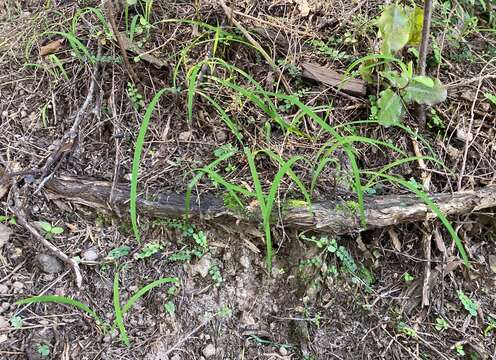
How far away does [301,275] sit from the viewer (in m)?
1.67

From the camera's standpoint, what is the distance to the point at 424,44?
71.7 inches

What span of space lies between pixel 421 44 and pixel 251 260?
115 cm

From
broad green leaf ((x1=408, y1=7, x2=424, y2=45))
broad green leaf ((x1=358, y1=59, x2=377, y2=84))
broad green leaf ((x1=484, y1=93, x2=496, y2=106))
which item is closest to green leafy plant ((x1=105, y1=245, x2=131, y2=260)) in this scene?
broad green leaf ((x1=358, y1=59, x2=377, y2=84))

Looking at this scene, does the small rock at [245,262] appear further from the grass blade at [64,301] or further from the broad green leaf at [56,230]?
the broad green leaf at [56,230]

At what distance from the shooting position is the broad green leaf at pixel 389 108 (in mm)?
1800

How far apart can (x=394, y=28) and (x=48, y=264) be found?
167cm

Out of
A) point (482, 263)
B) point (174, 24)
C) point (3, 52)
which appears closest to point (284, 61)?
point (174, 24)

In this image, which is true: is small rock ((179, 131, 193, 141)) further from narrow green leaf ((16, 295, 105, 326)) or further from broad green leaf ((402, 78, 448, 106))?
broad green leaf ((402, 78, 448, 106))

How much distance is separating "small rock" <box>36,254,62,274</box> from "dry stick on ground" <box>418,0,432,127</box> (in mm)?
1606

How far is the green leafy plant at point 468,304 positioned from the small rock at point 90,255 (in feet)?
4.68

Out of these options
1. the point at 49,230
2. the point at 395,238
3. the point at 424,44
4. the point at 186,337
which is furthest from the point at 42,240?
the point at 424,44

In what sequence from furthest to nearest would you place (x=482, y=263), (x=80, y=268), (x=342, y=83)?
(x=342, y=83)
(x=482, y=263)
(x=80, y=268)

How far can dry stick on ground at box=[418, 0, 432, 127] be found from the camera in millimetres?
1736

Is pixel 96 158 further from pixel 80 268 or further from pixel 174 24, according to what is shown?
pixel 174 24
